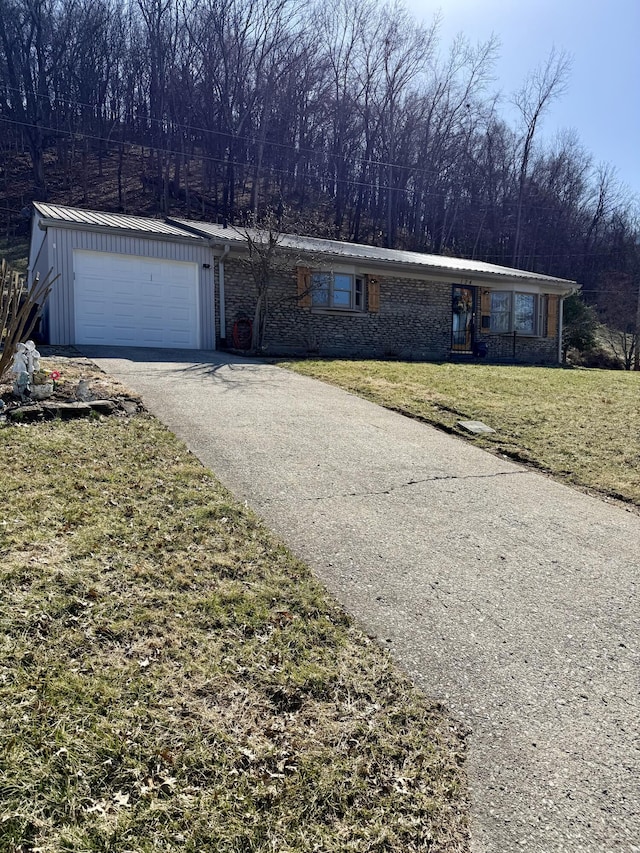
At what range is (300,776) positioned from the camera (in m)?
1.76

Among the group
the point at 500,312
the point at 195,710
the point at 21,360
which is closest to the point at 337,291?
the point at 500,312

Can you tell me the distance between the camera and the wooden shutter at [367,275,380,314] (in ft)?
51.0

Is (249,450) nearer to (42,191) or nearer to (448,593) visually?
(448,593)

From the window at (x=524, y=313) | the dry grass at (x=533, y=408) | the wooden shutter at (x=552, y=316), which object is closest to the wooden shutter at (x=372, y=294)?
the dry grass at (x=533, y=408)

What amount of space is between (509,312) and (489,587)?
671 inches

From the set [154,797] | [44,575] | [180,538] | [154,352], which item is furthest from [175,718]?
[154,352]

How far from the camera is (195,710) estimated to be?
6.53ft

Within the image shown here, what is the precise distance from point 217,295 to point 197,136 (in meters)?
19.6

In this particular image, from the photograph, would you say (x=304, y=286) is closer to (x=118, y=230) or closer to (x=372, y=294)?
(x=372, y=294)

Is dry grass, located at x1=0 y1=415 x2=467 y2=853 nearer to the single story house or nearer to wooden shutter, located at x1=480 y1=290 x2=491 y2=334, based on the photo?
the single story house

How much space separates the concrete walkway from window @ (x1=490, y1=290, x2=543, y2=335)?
43.1 ft

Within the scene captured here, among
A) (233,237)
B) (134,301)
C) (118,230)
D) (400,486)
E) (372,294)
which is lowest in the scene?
(400,486)

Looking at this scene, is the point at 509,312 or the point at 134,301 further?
the point at 509,312

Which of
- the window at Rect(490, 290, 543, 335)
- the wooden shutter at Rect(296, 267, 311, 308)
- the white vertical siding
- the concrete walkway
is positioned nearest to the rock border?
the concrete walkway
